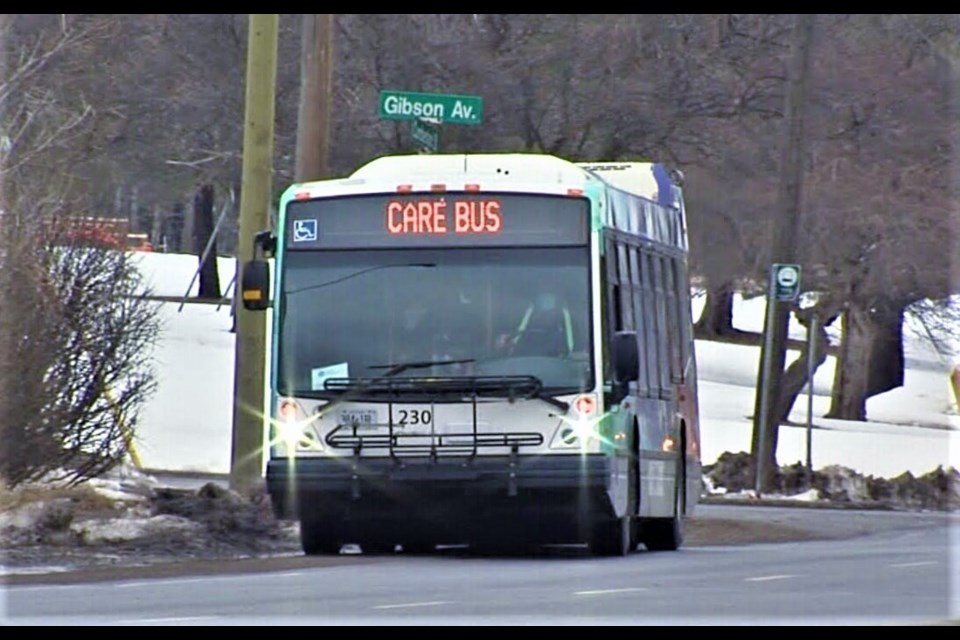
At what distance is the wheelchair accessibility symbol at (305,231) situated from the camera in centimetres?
1803

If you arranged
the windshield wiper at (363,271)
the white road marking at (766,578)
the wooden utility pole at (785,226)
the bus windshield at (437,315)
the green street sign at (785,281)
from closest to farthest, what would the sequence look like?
the white road marking at (766,578) < the bus windshield at (437,315) < the windshield wiper at (363,271) < the green street sign at (785,281) < the wooden utility pole at (785,226)

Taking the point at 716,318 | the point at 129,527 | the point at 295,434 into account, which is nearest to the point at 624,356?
the point at 295,434

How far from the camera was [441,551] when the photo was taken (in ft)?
63.9

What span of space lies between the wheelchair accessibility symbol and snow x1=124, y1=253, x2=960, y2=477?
15.6 m

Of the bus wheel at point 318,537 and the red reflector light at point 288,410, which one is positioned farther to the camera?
the bus wheel at point 318,537

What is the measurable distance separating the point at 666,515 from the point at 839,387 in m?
25.4

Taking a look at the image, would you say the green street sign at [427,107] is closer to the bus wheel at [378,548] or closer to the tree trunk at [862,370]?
the bus wheel at [378,548]

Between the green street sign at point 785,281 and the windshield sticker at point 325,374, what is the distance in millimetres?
12106

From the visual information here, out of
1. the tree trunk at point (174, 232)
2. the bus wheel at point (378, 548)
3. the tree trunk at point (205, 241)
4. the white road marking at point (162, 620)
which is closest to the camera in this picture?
the white road marking at point (162, 620)

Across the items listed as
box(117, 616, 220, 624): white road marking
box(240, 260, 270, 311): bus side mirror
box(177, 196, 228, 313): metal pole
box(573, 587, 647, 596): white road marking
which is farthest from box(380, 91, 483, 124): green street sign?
box(177, 196, 228, 313): metal pole

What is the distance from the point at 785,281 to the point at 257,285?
12.1 meters

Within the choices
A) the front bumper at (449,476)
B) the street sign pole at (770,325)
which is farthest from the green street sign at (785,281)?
the front bumper at (449,476)

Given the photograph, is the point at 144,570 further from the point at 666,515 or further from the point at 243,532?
the point at 666,515

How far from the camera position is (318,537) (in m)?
18.2
